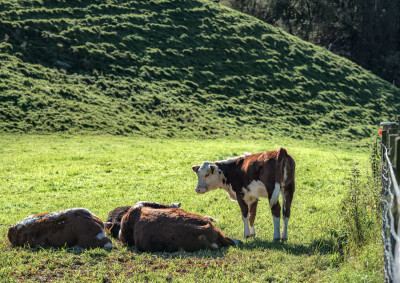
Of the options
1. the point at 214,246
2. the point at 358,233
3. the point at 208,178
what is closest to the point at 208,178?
the point at 208,178

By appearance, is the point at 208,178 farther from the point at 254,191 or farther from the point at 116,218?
the point at 116,218

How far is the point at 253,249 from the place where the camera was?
8.96 metres

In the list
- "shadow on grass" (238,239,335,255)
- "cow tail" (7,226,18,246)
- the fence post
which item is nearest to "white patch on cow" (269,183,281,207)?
"shadow on grass" (238,239,335,255)

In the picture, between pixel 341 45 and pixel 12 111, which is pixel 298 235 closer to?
pixel 12 111

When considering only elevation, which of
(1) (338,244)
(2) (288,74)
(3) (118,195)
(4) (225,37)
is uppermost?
(4) (225,37)

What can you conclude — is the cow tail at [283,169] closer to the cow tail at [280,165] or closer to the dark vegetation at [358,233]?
the cow tail at [280,165]

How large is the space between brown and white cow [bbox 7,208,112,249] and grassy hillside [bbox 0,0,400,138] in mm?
22380

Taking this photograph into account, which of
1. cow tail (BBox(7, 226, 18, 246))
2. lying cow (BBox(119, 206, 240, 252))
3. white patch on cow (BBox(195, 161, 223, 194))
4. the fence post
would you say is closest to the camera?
the fence post

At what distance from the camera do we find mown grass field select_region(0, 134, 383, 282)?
7527 mm

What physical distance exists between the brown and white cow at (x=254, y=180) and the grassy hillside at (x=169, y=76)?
21230 millimetres

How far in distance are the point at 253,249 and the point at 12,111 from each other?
88.0 ft

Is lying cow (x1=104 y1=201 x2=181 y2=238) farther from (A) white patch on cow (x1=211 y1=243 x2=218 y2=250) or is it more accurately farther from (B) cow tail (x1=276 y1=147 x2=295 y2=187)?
(B) cow tail (x1=276 y1=147 x2=295 y2=187)

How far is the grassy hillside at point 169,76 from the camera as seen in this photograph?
34281 mm

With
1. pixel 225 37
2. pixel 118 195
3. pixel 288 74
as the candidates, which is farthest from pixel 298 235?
pixel 225 37
